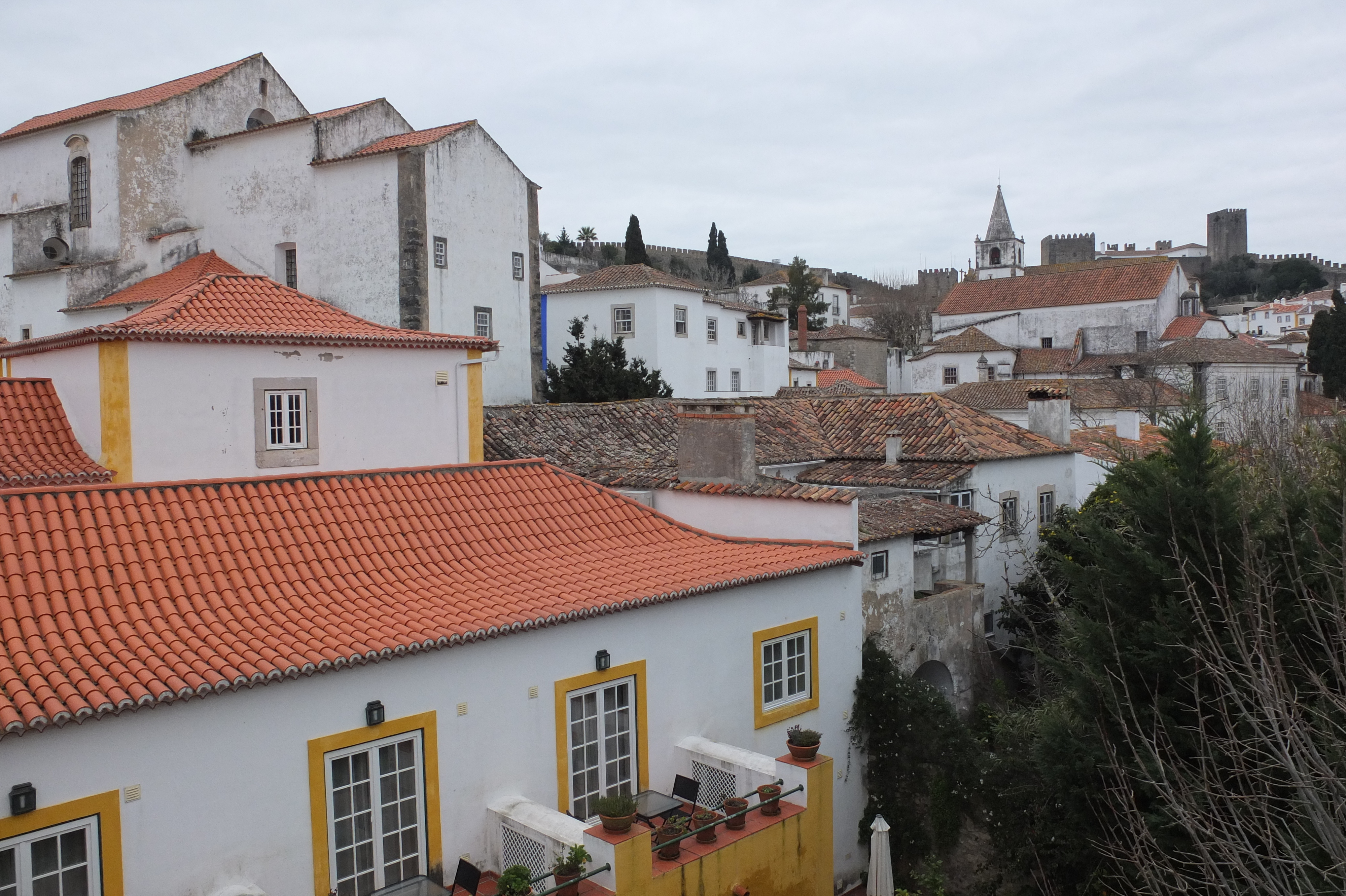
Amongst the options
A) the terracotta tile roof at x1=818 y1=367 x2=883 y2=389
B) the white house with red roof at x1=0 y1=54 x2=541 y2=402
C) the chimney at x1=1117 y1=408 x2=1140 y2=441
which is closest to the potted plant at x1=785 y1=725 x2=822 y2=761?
the white house with red roof at x1=0 y1=54 x2=541 y2=402

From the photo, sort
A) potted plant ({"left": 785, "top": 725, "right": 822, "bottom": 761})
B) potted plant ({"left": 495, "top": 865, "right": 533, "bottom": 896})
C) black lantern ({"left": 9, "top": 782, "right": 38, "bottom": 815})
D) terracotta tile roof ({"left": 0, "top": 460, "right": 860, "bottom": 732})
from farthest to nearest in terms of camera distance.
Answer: potted plant ({"left": 785, "top": 725, "right": 822, "bottom": 761}), potted plant ({"left": 495, "top": 865, "right": 533, "bottom": 896}), terracotta tile roof ({"left": 0, "top": 460, "right": 860, "bottom": 732}), black lantern ({"left": 9, "top": 782, "right": 38, "bottom": 815})

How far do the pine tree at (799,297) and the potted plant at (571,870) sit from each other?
212 feet

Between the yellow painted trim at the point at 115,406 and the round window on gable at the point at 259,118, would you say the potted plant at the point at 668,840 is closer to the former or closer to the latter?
the yellow painted trim at the point at 115,406

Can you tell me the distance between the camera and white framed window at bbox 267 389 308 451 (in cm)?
1570

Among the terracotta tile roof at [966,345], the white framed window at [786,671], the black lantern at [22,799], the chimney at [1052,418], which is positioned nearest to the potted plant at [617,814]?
the white framed window at [786,671]

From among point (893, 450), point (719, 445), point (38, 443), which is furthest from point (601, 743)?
point (893, 450)

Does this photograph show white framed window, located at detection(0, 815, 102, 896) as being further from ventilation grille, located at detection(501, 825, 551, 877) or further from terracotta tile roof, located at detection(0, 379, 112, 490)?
terracotta tile roof, located at detection(0, 379, 112, 490)

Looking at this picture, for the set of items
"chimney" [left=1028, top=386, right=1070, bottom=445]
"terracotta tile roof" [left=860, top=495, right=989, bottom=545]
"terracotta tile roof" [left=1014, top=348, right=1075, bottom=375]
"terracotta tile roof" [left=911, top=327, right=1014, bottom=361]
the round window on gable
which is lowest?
"terracotta tile roof" [left=860, top=495, right=989, bottom=545]

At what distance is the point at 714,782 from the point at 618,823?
2.82 meters

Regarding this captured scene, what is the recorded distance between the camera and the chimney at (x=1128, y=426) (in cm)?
2931

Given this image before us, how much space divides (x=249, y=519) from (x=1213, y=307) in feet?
319

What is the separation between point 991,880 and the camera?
13.8 meters

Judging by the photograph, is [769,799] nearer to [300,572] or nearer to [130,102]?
[300,572]

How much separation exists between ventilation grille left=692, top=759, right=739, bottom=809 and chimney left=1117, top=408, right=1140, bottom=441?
21089 millimetres
